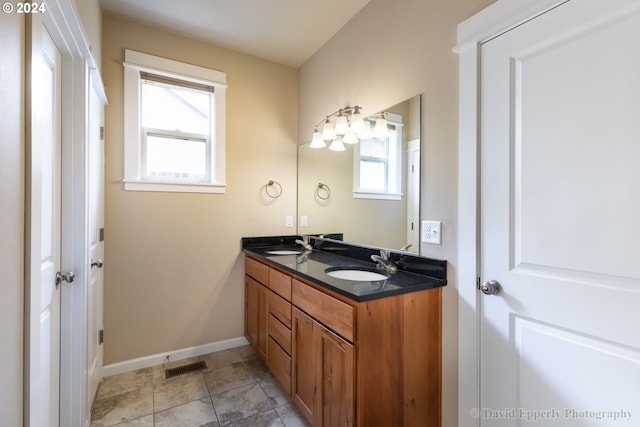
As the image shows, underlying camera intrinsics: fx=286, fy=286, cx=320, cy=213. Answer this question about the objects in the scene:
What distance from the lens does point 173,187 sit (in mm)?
2309

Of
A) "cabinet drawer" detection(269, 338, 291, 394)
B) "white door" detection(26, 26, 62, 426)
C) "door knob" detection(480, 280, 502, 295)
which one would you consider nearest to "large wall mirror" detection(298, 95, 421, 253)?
"door knob" detection(480, 280, 502, 295)

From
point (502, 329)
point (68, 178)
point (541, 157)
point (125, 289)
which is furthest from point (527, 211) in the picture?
point (125, 289)

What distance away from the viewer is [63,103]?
1385 millimetres

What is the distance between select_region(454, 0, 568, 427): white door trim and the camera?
4.24 ft

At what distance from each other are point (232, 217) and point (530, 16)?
2.30m

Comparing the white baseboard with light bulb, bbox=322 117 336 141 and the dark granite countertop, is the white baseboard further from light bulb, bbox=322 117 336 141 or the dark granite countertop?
light bulb, bbox=322 117 336 141

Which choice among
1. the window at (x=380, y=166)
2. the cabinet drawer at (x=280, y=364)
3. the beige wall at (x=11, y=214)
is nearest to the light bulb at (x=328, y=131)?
the window at (x=380, y=166)

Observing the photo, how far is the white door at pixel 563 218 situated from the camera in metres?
0.92

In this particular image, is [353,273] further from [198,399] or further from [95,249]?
[95,249]

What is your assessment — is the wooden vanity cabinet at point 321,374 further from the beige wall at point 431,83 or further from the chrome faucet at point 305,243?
the chrome faucet at point 305,243

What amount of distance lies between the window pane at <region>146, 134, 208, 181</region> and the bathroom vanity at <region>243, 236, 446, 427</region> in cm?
125

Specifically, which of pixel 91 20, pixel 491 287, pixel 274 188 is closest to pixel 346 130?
pixel 274 188

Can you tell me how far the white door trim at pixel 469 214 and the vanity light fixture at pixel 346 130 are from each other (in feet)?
1.83

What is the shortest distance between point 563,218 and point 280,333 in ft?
5.27
